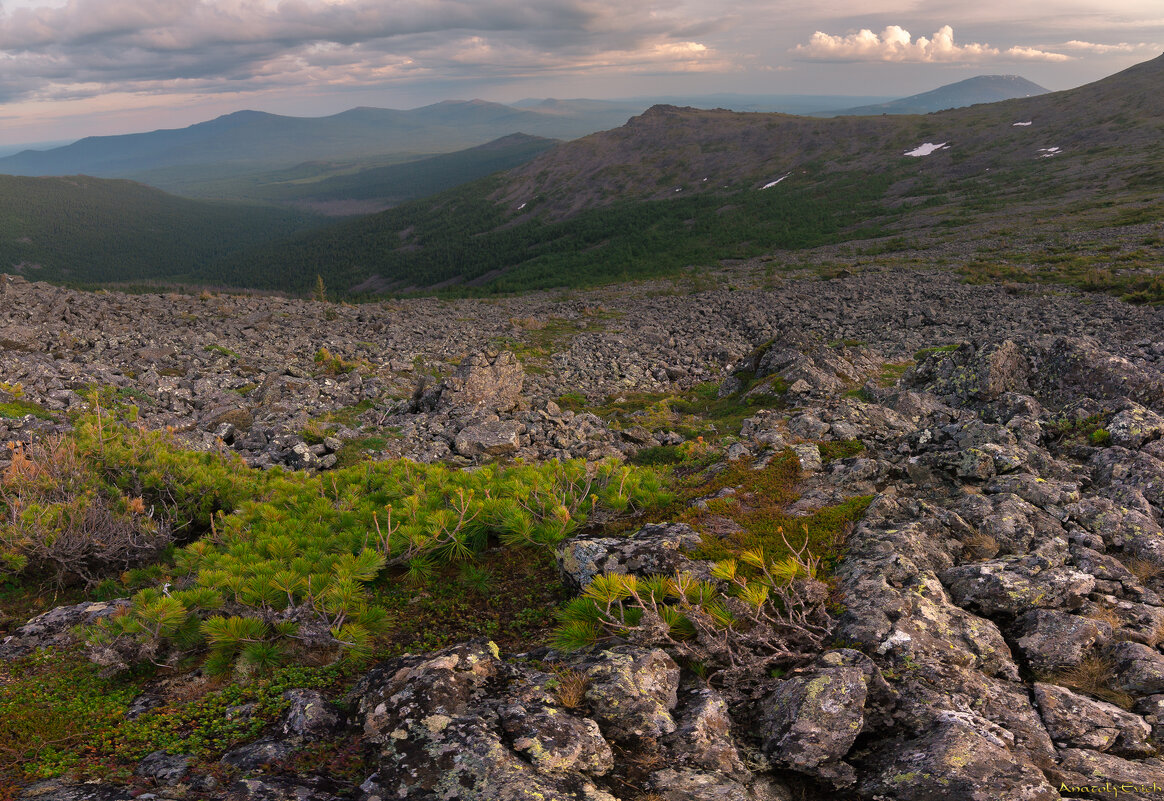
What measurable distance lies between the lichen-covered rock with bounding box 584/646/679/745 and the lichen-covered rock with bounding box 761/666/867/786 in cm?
85

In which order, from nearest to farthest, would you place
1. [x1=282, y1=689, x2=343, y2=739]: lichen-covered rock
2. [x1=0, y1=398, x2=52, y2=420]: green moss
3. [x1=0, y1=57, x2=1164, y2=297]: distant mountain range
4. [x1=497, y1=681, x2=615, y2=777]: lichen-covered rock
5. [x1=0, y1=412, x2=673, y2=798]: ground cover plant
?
[x1=497, y1=681, x2=615, y2=777]: lichen-covered rock
[x1=282, y1=689, x2=343, y2=739]: lichen-covered rock
[x1=0, y1=412, x2=673, y2=798]: ground cover plant
[x1=0, y1=398, x2=52, y2=420]: green moss
[x1=0, y1=57, x2=1164, y2=297]: distant mountain range

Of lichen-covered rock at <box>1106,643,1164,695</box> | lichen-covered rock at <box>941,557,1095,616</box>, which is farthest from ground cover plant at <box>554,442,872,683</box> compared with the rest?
lichen-covered rock at <box>1106,643,1164,695</box>

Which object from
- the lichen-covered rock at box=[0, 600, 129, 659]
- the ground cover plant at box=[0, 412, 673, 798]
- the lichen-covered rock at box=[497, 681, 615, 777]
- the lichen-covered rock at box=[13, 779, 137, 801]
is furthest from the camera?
the lichen-covered rock at box=[0, 600, 129, 659]

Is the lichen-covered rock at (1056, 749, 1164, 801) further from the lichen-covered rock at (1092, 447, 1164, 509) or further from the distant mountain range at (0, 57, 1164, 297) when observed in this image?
the distant mountain range at (0, 57, 1164, 297)

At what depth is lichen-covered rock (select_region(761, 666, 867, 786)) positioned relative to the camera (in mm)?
4289

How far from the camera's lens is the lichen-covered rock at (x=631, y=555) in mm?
6657

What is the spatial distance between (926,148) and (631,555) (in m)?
180

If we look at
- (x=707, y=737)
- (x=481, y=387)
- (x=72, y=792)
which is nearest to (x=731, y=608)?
(x=707, y=737)

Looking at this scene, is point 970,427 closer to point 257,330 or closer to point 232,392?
point 232,392

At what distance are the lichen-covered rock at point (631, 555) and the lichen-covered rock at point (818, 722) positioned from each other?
6.10ft

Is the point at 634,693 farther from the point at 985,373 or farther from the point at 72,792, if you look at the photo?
the point at 985,373

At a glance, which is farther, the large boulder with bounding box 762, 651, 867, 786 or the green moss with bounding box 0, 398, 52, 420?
the green moss with bounding box 0, 398, 52, 420

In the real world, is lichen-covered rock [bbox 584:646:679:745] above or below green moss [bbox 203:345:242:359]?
below

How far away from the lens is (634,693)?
4.79 m
